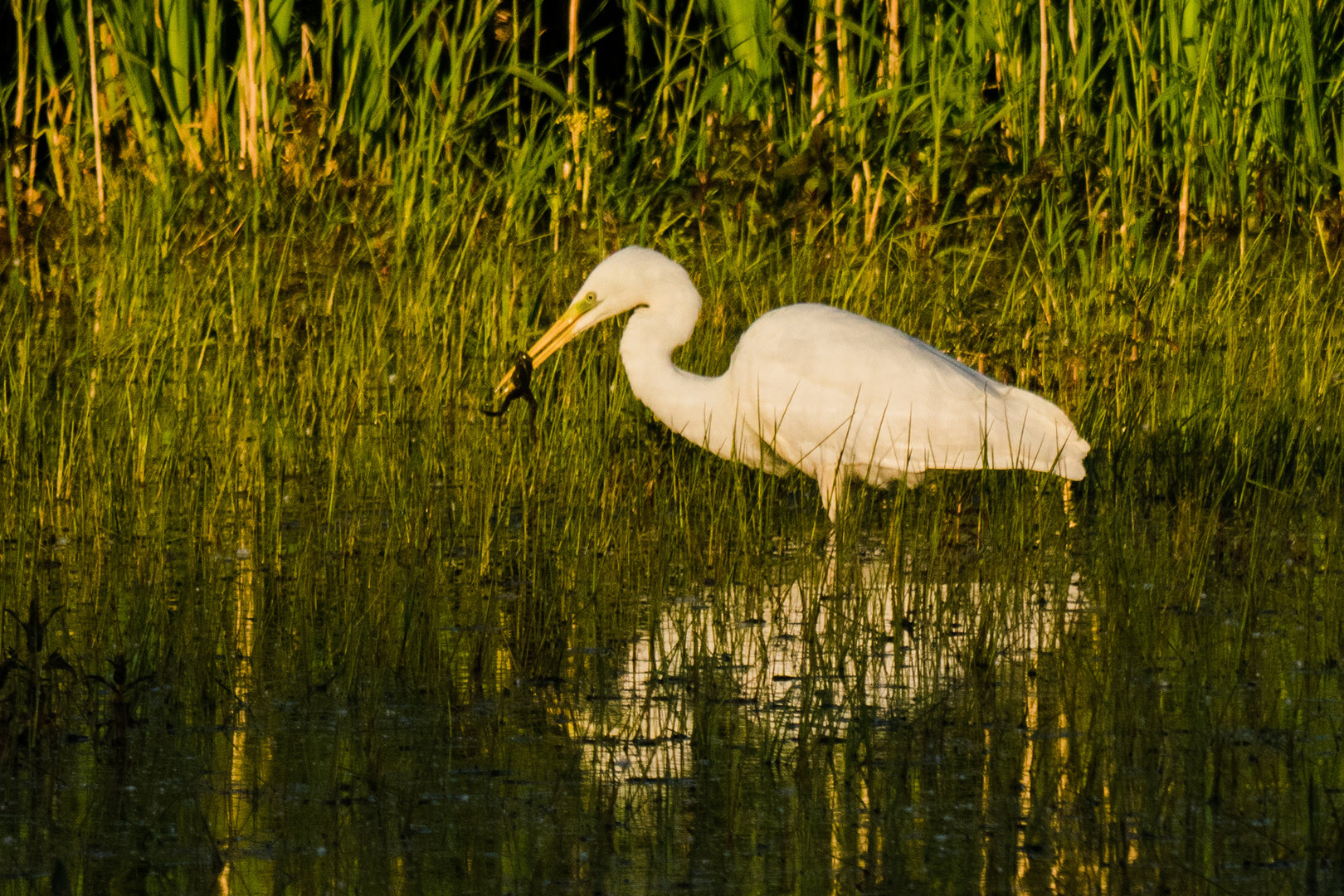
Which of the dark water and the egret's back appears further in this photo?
the egret's back

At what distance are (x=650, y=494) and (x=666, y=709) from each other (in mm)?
2060

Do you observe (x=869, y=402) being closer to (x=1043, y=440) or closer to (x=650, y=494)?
(x=1043, y=440)

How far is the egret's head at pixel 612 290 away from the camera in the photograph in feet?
18.1

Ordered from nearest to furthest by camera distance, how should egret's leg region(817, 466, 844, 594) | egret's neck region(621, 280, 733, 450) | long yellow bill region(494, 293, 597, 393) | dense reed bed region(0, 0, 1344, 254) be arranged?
egret's leg region(817, 466, 844, 594), egret's neck region(621, 280, 733, 450), long yellow bill region(494, 293, 597, 393), dense reed bed region(0, 0, 1344, 254)

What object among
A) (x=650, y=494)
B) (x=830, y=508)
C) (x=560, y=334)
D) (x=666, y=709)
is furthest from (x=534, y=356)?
(x=666, y=709)

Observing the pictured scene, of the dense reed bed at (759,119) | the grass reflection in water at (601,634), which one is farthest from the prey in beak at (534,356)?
the dense reed bed at (759,119)

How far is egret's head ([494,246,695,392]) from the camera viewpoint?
18.1 feet

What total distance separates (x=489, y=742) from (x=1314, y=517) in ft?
8.97

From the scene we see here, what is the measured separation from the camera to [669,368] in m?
5.56

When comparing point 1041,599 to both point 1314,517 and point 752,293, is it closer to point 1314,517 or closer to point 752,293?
point 1314,517

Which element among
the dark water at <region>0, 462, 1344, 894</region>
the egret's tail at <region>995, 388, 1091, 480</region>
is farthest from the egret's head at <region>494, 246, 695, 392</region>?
the egret's tail at <region>995, 388, 1091, 480</region>

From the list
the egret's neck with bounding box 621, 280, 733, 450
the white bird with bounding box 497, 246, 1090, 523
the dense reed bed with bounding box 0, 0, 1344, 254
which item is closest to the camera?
the white bird with bounding box 497, 246, 1090, 523

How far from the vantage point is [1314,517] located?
4.99 metres

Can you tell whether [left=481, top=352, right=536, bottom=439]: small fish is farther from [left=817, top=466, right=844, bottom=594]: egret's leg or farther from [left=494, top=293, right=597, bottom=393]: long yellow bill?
[left=817, top=466, right=844, bottom=594]: egret's leg
